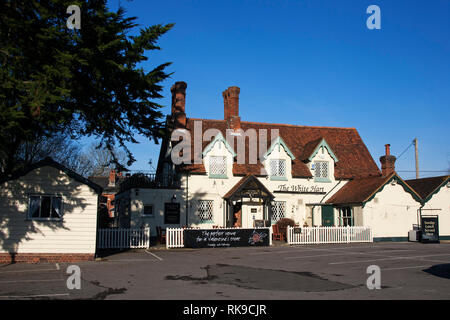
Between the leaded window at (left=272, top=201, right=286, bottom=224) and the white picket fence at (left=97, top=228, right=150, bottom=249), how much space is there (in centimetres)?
1168

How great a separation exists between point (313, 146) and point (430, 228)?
1063cm

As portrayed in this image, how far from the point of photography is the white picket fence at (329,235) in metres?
27.5

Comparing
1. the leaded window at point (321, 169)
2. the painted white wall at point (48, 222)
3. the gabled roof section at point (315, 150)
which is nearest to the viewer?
the painted white wall at point (48, 222)

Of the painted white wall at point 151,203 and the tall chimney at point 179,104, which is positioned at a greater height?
the tall chimney at point 179,104

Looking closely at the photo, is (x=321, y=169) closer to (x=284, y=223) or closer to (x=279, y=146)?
(x=279, y=146)

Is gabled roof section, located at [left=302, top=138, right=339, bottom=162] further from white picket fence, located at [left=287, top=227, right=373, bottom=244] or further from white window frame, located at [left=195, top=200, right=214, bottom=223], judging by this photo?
white window frame, located at [left=195, top=200, right=214, bottom=223]

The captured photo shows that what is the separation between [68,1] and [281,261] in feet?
45.1

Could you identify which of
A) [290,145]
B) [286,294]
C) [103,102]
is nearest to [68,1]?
[103,102]

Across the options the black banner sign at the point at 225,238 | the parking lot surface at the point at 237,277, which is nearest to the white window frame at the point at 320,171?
the black banner sign at the point at 225,238

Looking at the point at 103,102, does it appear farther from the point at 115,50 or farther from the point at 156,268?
the point at 156,268

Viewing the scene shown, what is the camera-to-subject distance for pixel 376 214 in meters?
30.3

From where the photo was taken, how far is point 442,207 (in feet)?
106

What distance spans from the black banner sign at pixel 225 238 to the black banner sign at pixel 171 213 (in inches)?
211

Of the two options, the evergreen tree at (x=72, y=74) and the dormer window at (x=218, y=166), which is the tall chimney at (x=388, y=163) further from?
the evergreen tree at (x=72, y=74)
